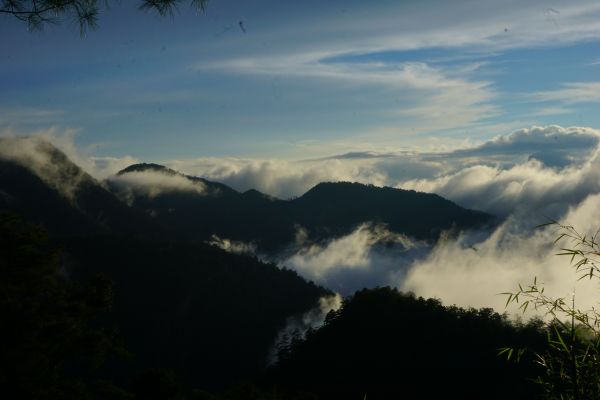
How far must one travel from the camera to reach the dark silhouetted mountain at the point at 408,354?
69.9 meters

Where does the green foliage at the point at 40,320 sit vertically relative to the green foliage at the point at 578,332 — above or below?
below

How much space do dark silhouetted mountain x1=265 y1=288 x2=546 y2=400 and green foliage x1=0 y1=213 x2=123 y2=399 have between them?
2164 inches

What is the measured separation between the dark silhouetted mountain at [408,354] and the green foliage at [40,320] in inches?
2164

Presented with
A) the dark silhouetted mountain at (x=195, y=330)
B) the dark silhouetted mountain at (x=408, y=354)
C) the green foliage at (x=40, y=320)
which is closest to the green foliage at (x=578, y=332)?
the green foliage at (x=40, y=320)

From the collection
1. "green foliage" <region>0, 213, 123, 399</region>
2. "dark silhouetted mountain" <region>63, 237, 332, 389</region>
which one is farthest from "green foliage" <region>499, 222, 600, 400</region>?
"dark silhouetted mountain" <region>63, 237, 332, 389</region>

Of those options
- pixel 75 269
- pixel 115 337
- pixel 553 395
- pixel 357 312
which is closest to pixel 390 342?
pixel 357 312

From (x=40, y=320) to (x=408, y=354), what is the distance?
70322 millimetres

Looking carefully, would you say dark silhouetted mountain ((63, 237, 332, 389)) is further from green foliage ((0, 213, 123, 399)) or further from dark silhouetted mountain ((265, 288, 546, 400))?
green foliage ((0, 213, 123, 399))

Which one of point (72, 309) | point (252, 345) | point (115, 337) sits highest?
point (72, 309)

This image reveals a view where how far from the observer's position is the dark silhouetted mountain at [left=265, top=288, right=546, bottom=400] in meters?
69.9

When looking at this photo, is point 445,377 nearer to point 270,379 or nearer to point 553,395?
point 270,379

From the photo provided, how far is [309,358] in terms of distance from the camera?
8612 cm

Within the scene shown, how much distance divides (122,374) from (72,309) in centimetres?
15381

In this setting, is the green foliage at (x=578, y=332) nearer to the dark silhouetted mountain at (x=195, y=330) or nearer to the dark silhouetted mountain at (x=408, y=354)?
the dark silhouetted mountain at (x=408, y=354)
